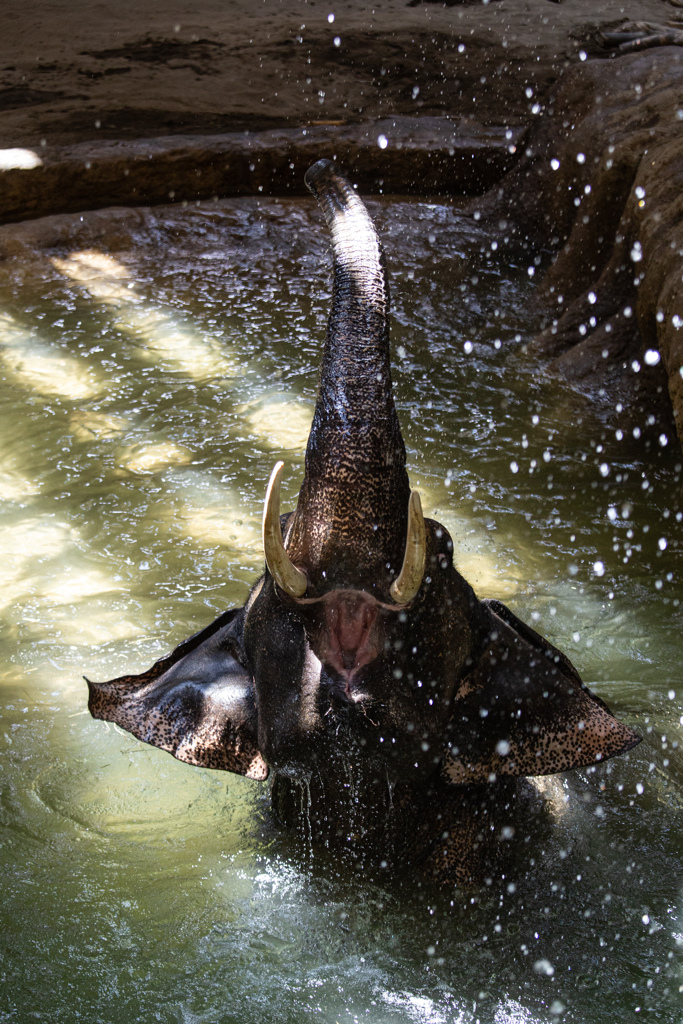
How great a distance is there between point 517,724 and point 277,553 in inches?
36.2

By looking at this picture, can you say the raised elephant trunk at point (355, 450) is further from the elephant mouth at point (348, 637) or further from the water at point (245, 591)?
A: the water at point (245, 591)

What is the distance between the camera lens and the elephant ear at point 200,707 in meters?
2.74

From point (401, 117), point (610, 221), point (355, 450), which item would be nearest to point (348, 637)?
point (355, 450)

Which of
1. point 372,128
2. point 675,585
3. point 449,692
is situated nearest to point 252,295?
point 372,128

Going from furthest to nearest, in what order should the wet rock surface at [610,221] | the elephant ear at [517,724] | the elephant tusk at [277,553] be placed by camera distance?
the wet rock surface at [610,221] < the elephant ear at [517,724] < the elephant tusk at [277,553]

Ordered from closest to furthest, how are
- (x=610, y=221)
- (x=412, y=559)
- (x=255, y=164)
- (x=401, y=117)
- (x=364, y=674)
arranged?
1. (x=412, y=559)
2. (x=364, y=674)
3. (x=610, y=221)
4. (x=255, y=164)
5. (x=401, y=117)

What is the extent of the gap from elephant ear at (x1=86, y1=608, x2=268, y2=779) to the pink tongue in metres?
0.44

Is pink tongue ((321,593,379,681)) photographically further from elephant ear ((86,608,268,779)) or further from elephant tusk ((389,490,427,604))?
elephant ear ((86,608,268,779))

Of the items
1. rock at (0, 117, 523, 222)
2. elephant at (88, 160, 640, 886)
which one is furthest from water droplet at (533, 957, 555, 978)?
rock at (0, 117, 523, 222)

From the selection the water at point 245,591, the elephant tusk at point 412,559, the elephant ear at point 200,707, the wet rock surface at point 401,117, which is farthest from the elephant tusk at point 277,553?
the wet rock surface at point 401,117

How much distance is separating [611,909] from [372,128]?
7.96m

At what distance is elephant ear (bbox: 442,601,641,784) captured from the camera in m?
2.64

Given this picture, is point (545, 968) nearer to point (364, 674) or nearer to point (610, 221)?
point (364, 674)

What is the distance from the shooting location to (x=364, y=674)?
2.37 meters
